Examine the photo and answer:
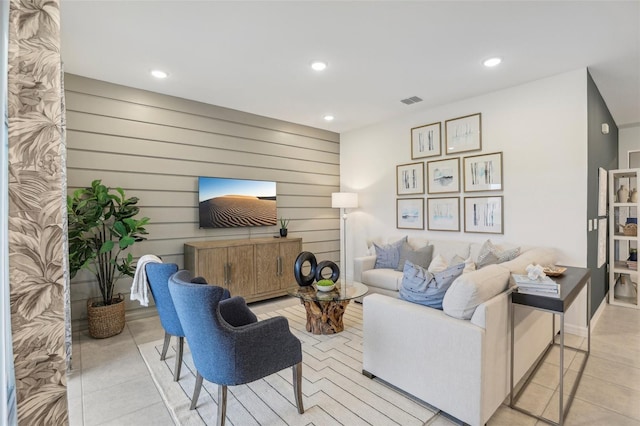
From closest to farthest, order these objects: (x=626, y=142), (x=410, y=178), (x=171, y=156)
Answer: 1. (x=171, y=156)
2. (x=410, y=178)
3. (x=626, y=142)

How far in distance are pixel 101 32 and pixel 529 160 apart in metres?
4.50

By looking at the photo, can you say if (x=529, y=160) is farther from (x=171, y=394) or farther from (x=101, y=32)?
(x=101, y=32)

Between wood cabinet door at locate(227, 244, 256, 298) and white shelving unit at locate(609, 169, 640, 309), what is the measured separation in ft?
16.1

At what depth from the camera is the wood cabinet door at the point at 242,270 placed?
403 centimetres

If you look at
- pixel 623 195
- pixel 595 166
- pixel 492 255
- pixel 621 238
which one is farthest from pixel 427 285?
pixel 623 195

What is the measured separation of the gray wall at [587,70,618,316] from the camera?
3.35 m

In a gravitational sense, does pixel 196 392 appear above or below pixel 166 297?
below

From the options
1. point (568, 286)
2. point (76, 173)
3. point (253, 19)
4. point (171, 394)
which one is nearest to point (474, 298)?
point (568, 286)

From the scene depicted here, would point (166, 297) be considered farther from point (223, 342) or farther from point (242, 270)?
point (242, 270)

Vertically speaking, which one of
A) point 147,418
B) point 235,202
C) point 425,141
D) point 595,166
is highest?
point 425,141

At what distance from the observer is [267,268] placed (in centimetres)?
438

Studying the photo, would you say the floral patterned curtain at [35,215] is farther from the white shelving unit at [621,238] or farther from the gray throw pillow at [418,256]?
the white shelving unit at [621,238]

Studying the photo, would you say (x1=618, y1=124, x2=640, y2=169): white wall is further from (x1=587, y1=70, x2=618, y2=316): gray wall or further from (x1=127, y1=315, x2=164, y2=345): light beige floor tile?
(x1=127, y1=315, x2=164, y2=345): light beige floor tile

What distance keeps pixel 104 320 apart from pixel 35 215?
2911 millimetres
